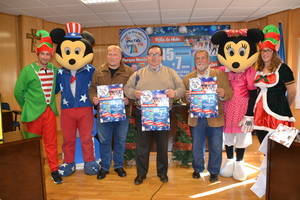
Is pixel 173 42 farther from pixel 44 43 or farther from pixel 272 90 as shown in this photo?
pixel 272 90

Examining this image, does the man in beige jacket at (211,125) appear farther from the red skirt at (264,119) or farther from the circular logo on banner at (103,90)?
the circular logo on banner at (103,90)

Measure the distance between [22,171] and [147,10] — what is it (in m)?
4.40

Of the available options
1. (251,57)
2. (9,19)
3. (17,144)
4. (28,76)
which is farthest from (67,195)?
(9,19)

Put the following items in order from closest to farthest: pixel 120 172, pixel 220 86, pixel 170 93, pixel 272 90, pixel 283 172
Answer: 1. pixel 283 172
2. pixel 272 90
3. pixel 170 93
4. pixel 220 86
5. pixel 120 172

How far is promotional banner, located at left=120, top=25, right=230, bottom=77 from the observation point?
6711mm

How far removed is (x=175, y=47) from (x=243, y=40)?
4234mm

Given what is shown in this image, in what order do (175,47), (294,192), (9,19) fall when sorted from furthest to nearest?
(175,47)
(9,19)
(294,192)

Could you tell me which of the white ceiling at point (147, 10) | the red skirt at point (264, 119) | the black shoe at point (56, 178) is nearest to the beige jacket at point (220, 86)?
the red skirt at point (264, 119)

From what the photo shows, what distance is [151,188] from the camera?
2709mm

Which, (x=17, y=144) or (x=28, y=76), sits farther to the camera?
(x=28, y=76)

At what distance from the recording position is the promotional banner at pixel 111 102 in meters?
2.72

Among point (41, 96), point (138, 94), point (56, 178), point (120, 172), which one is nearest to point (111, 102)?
point (138, 94)

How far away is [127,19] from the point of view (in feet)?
20.1

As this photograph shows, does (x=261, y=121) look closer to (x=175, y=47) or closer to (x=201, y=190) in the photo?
(x=201, y=190)
